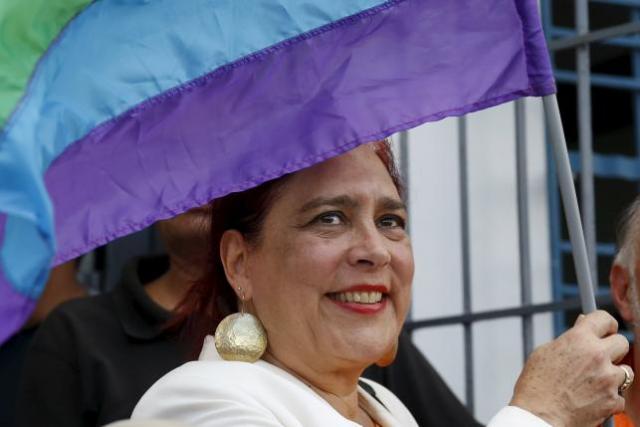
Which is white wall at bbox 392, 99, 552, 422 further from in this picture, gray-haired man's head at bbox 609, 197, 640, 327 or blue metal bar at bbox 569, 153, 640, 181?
gray-haired man's head at bbox 609, 197, 640, 327

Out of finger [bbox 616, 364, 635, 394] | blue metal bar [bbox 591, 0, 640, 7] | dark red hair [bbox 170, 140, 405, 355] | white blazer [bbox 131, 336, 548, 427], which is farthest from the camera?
blue metal bar [bbox 591, 0, 640, 7]

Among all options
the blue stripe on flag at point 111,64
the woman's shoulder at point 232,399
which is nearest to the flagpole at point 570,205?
the blue stripe on flag at point 111,64

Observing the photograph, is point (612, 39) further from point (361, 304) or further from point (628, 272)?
point (361, 304)

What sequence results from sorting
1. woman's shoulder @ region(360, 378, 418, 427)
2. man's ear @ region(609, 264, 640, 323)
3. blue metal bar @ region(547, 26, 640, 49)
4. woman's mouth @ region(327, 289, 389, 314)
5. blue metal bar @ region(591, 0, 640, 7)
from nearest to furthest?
1. woman's mouth @ region(327, 289, 389, 314)
2. woman's shoulder @ region(360, 378, 418, 427)
3. man's ear @ region(609, 264, 640, 323)
4. blue metal bar @ region(547, 26, 640, 49)
5. blue metal bar @ region(591, 0, 640, 7)

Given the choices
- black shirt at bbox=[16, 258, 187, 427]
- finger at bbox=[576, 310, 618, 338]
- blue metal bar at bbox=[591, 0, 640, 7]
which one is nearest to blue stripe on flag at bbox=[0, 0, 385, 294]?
finger at bbox=[576, 310, 618, 338]

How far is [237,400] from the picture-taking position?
2.99 meters

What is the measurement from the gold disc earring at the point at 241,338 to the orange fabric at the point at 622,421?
933 millimetres

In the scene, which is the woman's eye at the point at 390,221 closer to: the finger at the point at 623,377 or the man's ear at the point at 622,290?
Answer: the finger at the point at 623,377

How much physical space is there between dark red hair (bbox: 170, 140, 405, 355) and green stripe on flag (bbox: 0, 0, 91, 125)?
0.66 metres

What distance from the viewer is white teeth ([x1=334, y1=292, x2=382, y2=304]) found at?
3236mm

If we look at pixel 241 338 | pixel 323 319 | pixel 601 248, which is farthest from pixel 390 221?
pixel 601 248

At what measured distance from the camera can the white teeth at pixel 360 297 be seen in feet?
10.6

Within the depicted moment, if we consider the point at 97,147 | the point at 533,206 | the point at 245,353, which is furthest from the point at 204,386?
the point at 533,206

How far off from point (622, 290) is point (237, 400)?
123cm
